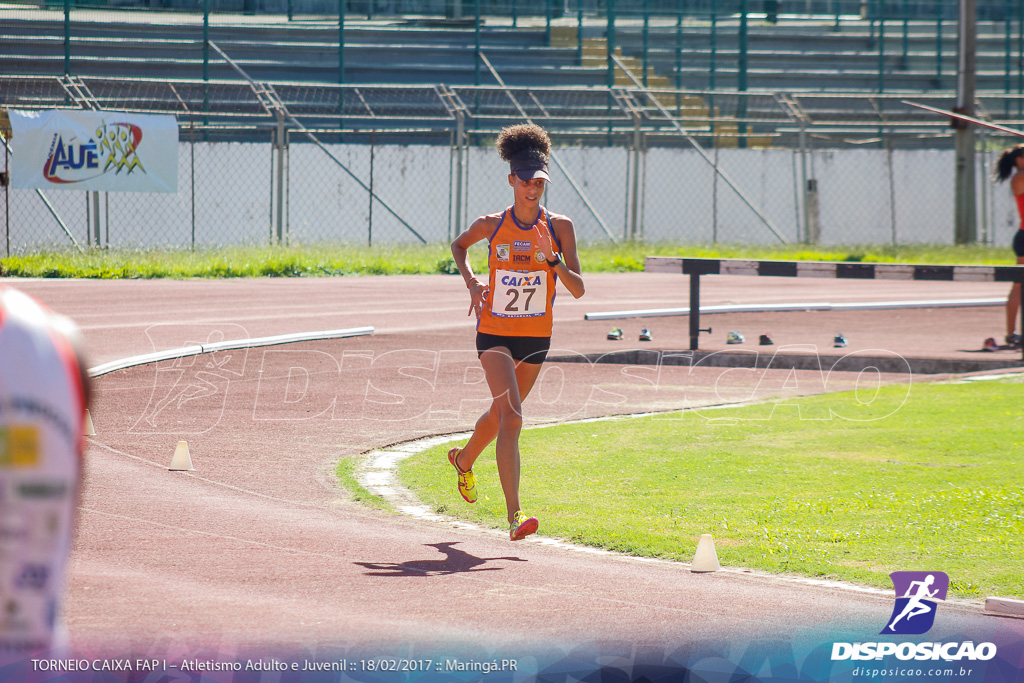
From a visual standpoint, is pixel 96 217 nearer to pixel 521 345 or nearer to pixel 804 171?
pixel 804 171

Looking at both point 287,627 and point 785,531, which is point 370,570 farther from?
point 785,531

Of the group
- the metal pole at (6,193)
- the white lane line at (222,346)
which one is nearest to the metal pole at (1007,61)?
the metal pole at (6,193)

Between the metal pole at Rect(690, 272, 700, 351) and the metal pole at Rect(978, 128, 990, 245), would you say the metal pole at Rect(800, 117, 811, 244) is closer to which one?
the metal pole at Rect(978, 128, 990, 245)

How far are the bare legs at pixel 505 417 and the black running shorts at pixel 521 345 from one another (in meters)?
Result: 0.03

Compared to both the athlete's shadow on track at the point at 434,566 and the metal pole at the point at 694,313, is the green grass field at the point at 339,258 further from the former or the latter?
the athlete's shadow on track at the point at 434,566

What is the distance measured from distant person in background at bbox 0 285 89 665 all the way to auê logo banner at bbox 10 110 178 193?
→ 20624 millimetres

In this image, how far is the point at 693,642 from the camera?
186 inches

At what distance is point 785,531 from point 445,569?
1865 millimetres

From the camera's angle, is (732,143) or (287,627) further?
(732,143)

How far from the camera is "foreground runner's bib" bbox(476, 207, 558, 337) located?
679 cm

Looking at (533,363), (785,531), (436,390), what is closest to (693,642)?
(785,531)

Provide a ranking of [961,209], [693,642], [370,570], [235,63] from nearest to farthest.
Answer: [693,642] < [370,570] < [961,209] < [235,63]

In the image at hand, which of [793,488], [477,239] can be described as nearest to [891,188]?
[793,488]

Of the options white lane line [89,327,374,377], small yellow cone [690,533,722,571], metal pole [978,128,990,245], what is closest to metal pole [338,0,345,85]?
metal pole [978,128,990,245]
